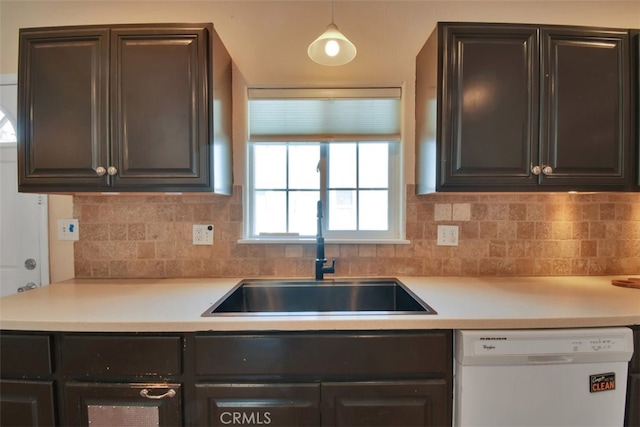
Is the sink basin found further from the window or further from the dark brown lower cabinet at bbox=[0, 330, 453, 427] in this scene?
the dark brown lower cabinet at bbox=[0, 330, 453, 427]

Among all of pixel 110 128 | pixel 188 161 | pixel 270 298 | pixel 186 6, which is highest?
pixel 186 6

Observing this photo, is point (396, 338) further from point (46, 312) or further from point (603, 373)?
point (46, 312)

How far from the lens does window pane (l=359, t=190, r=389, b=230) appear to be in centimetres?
182

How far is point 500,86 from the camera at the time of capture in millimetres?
1348

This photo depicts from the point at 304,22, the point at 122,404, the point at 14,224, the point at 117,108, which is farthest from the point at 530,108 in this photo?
the point at 14,224

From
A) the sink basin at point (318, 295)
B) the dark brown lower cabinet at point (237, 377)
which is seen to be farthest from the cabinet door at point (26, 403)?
the sink basin at point (318, 295)

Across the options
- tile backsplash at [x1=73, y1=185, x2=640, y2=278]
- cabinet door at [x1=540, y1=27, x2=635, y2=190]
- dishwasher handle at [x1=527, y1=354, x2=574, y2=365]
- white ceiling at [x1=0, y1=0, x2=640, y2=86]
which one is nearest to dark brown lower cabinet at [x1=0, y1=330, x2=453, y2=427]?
dishwasher handle at [x1=527, y1=354, x2=574, y2=365]

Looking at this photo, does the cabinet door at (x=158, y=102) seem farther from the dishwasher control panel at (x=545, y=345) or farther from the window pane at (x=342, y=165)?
the dishwasher control panel at (x=545, y=345)

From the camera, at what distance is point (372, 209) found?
6.00ft

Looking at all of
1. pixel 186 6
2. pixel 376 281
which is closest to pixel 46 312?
pixel 376 281

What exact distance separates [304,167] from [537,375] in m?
1.48

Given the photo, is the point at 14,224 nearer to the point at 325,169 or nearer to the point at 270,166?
the point at 270,166

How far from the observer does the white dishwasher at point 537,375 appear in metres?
1.03

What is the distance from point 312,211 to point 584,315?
1.35 m
